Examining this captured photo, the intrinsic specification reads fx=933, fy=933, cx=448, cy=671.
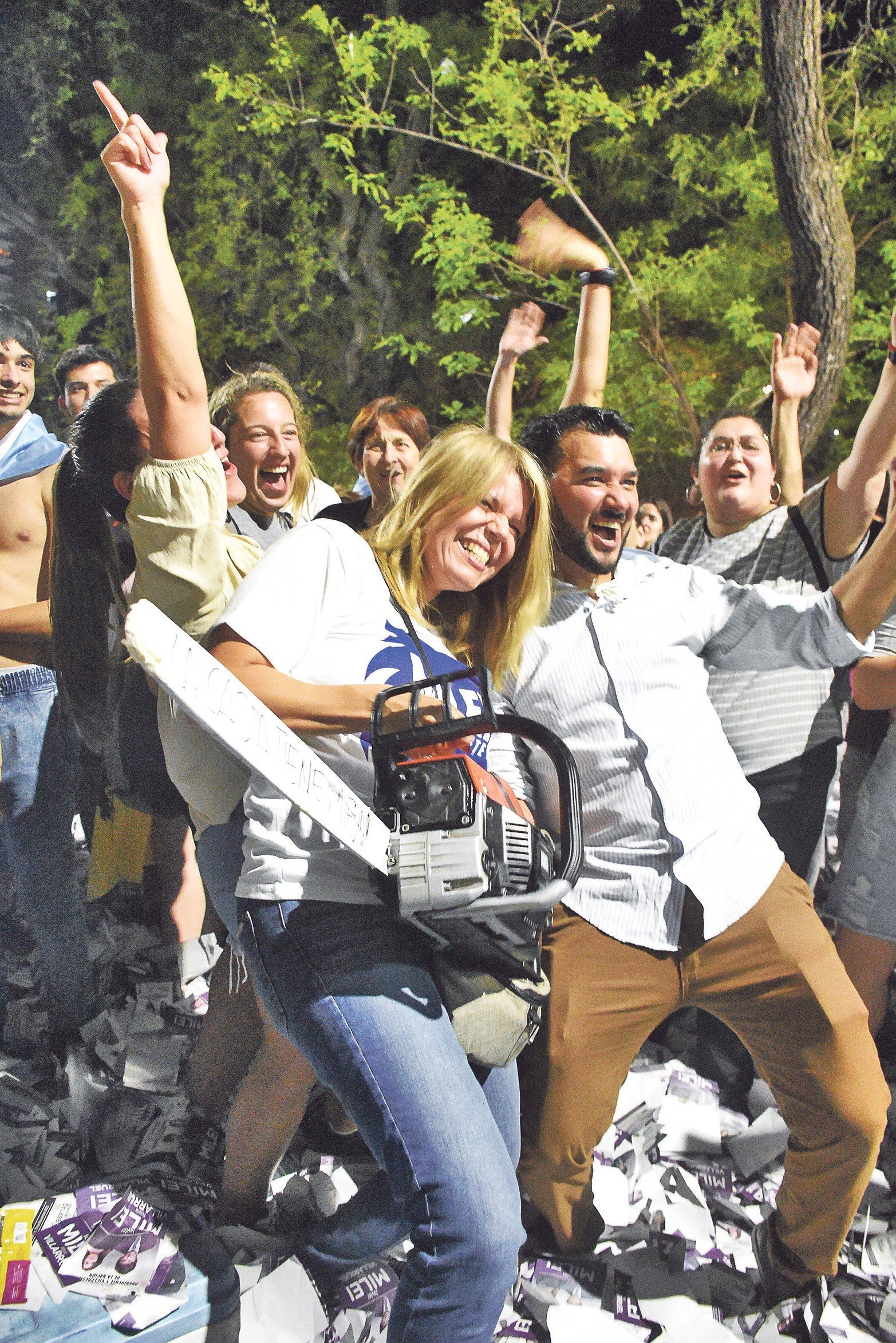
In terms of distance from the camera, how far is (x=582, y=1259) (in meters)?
2.14

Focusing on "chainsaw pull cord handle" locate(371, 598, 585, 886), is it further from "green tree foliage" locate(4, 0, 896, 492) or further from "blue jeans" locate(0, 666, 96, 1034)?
"green tree foliage" locate(4, 0, 896, 492)

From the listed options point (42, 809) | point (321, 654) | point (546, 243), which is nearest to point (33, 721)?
point (42, 809)

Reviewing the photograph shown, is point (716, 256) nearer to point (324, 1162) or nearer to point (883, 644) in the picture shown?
point (883, 644)

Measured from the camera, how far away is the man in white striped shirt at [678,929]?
1944 millimetres

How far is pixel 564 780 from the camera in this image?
1622mm

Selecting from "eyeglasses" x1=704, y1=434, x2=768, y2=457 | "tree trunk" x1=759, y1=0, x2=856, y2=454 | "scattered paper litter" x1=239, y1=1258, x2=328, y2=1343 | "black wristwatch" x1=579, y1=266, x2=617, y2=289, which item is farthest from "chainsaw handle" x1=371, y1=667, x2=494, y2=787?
"tree trunk" x1=759, y1=0, x2=856, y2=454

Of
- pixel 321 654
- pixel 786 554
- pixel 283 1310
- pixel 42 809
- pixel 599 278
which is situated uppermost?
pixel 599 278

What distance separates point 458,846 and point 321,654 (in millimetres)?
464

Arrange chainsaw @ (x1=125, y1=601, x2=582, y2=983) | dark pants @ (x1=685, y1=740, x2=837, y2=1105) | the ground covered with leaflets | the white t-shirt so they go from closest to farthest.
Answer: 1. chainsaw @ (x1=125, y1=601, x2=582, y2=983)
2. the white t-shirt
3. the ground covered with leaflets
4. dark pants @ (x1=685, y1=740, x2=837, y2=1105)

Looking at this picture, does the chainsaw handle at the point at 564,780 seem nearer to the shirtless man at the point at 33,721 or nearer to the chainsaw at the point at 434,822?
the chainsaw at the point at 434,822

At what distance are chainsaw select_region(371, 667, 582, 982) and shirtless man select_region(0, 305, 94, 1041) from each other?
158cm

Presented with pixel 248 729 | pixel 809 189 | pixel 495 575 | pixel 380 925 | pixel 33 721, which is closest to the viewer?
pixel 248 729

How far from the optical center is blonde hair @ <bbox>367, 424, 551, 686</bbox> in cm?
190

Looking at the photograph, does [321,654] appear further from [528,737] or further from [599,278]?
[599,278]
